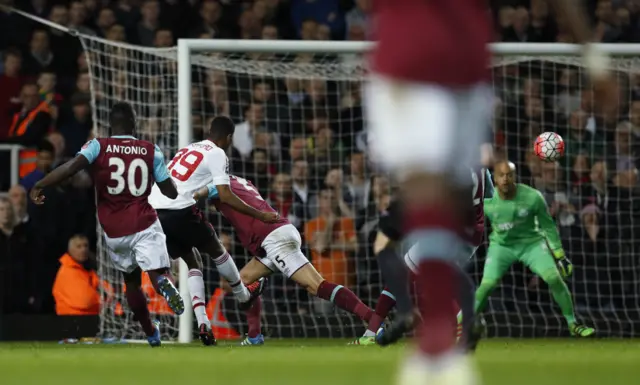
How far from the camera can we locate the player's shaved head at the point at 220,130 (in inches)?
416

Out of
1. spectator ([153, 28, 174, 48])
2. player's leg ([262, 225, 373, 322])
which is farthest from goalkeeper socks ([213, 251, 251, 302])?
spectator ([153, 28, 174, 48])

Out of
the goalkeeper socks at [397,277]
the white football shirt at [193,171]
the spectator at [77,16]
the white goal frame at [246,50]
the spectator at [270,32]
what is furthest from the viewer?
the spectator at [270,32]

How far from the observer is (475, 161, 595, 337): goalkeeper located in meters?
12.1

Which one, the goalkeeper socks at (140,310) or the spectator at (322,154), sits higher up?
the spectator at (322,154)

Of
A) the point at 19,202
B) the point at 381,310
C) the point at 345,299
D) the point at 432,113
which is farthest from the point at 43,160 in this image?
the point at 432,113

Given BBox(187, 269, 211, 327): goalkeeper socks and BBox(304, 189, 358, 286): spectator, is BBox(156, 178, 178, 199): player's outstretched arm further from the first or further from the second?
BBox(304, 189, 358, 286): spectator

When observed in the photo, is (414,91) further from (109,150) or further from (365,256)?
(365,256)

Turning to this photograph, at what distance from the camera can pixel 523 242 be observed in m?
12.5

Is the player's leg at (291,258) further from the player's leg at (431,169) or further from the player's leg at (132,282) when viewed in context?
the player's leg at (431,169)

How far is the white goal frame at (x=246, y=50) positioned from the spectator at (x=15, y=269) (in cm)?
164

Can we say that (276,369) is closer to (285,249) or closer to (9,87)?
→ (285,249)

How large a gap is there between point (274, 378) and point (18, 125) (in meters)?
8.52

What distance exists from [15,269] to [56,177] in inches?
117

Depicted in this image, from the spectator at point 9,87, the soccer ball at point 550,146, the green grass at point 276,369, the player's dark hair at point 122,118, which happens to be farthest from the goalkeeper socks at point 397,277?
the spectator at point 9,87
